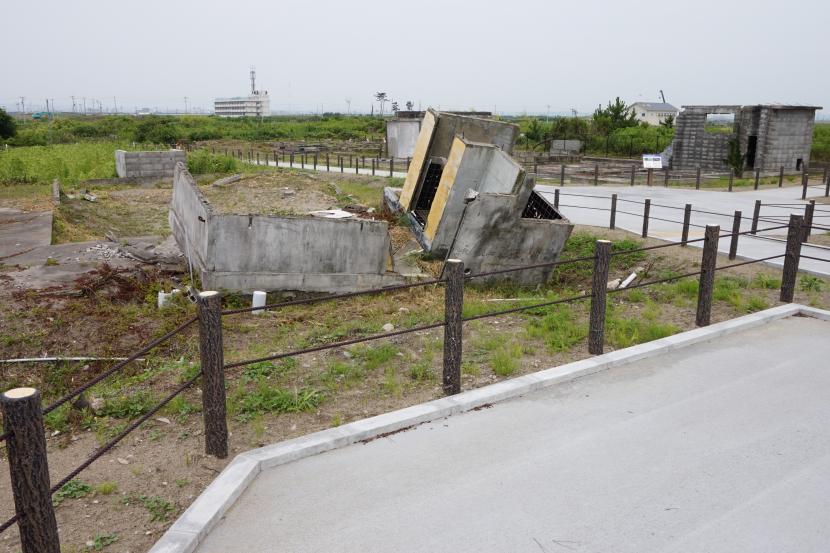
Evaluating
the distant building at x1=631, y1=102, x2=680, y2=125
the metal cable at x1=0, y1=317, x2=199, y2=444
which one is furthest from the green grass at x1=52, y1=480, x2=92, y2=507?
the distant building at x1=631, y1=102, x2=680, y2=125

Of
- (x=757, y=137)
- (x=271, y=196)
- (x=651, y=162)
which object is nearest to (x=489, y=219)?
(x=271, y=196)

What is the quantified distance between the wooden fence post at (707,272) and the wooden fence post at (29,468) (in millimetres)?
6555

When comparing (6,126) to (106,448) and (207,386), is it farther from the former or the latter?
(106,448)

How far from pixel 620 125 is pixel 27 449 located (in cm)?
5347

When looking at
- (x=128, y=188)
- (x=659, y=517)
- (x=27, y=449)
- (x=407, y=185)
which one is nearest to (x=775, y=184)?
(x=407, y=185)

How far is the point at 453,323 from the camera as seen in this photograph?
5711 millimetres

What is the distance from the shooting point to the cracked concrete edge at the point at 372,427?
3.80 metres

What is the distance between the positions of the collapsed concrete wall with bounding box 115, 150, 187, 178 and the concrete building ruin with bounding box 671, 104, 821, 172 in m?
24.3

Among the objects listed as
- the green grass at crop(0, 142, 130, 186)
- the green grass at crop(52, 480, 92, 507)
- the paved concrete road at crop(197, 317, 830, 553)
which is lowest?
the green grass at crop(52, 480, 92, 507)

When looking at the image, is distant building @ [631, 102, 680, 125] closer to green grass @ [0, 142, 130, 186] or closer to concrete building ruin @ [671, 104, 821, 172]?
concrete building ruin @ [671, 104, 821, 172]

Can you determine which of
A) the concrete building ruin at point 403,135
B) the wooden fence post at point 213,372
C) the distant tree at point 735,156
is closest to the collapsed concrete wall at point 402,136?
the concrete building ruin at point 403,135

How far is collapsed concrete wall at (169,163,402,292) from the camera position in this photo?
955 centimetres

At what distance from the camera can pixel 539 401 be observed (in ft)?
18.4

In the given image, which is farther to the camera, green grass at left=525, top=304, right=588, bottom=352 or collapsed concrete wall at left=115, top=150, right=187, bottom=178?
collapsed concrete wall at left=115, top=150, right=187, bottom=178
